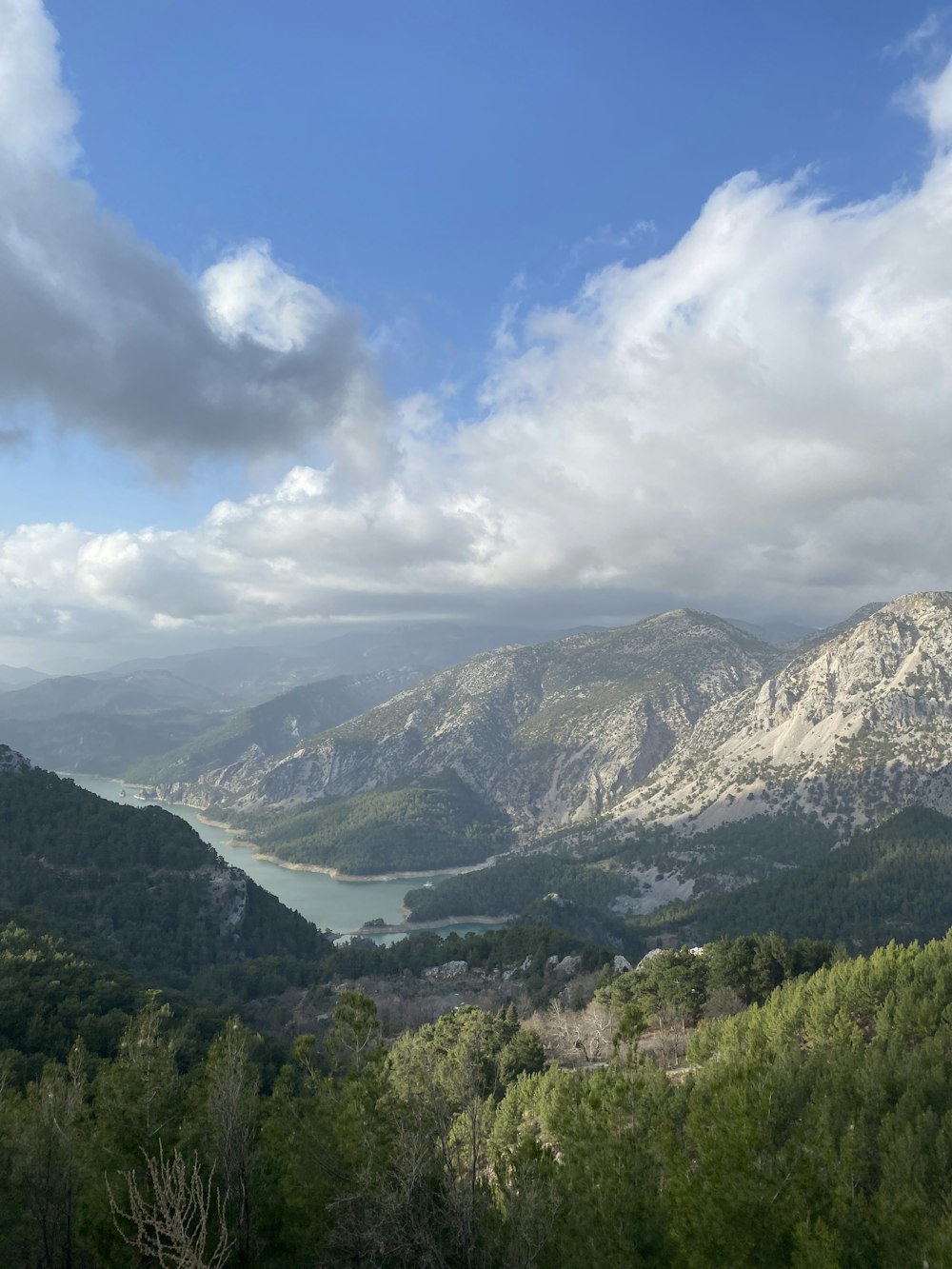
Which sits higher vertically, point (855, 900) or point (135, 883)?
point (135, 883)

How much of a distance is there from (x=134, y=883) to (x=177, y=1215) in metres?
133

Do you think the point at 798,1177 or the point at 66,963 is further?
the point at 66,963

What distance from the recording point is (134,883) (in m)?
128

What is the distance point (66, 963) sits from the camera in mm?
73938

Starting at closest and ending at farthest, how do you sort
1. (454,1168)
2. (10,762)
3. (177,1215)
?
(177,1215) < (454,1168) < (10,762)

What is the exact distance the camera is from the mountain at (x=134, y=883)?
387 feet

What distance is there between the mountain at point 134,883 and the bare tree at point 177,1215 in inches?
3638

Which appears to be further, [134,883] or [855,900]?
[855,900]

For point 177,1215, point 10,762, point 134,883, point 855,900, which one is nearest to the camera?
point 177,1215

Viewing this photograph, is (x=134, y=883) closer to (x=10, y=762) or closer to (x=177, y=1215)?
(x=10, y=762)

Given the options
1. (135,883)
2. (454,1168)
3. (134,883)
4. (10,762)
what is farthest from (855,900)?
(10,762)

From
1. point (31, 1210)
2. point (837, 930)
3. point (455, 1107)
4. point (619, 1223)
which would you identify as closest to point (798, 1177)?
point (619, 1223)

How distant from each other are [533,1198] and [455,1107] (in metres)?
13.5

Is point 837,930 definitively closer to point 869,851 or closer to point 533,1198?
point 869,851
